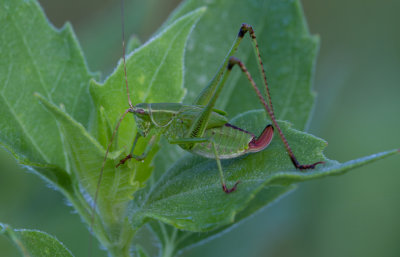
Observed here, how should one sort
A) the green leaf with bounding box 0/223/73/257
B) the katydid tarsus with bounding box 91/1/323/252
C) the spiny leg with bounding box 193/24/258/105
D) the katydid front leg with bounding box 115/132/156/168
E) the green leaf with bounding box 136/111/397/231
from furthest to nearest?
the spiny leg with bounding box 193/24/258/105, the katydid tarsus with bounding box 91/1/323/252, the katydid front leg with bounding box 115/132/156/168, the green leaf with bounding box 0/223/73/257, the green leaf with bounding box 136/111/397/231

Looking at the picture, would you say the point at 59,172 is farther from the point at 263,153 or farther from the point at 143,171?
the point at 263,153

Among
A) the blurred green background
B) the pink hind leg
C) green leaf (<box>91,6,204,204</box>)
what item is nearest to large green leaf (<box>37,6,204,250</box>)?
green leaf (<box>91,6,204,204</box>)

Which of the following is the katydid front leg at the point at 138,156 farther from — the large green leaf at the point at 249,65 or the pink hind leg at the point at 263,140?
the pink hind leg at the point at 263,140

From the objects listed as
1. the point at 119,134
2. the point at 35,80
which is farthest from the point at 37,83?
the point at 119,134

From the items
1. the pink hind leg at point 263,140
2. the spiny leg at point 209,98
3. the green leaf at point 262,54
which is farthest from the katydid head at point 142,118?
the pink hind leg at point 263,140

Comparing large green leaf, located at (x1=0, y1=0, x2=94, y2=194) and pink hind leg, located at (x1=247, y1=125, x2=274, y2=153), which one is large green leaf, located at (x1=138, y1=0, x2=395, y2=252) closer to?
pink hind leg, located at (x1=247, y1=125, x2=274, y2=153)

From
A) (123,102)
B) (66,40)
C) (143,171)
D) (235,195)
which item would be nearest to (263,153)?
(235,195)
